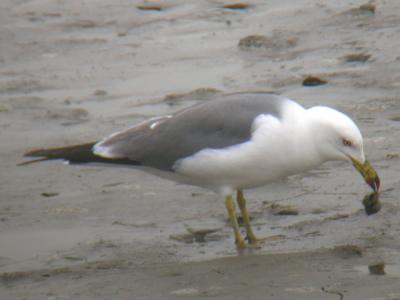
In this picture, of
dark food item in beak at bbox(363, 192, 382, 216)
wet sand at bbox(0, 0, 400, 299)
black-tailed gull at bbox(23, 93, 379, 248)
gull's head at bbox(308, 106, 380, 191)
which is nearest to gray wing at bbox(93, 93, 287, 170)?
black-tailed gull at bbox(23, 93, 379, 248)

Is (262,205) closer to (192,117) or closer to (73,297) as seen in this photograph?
(192,117)

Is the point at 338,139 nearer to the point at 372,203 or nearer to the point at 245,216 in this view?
the point at 372,203

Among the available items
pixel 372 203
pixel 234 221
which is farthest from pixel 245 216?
pixel 372 203

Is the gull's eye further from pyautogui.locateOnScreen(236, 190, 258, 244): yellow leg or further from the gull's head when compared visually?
pyautogui.locateOnScreen(236, 190, 258, 244): yellow leg

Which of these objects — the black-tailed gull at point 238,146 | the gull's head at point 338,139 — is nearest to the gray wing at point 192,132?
the black-tailed gull at point 238,146

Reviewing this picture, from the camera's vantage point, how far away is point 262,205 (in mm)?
7406

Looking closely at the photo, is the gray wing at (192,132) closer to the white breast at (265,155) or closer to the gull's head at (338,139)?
the white breast at (265,155)

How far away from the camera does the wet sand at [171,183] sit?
6207 millimetres

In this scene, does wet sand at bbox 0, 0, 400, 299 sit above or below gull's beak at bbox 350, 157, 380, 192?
below

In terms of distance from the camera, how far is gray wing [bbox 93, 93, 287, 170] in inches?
264

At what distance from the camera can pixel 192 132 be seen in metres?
6.89

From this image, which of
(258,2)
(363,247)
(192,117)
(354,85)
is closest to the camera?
(363,247)

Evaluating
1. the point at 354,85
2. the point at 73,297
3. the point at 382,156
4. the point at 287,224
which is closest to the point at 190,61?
the point at 354,85

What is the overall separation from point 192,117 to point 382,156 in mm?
1556
